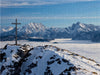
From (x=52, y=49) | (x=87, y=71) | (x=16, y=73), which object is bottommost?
(x=16, y=73)

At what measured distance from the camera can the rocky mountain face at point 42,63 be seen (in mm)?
22591

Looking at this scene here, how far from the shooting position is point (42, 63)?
25469 millimetres

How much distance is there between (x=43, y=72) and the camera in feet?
78.5

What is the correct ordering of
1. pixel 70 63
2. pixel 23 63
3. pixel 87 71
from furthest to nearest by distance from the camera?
pixel 23 63 < pixel 70 63 < pixel 87 71

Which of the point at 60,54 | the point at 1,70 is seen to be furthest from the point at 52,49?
the point at 1,70

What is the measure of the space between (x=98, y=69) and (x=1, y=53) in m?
16.8

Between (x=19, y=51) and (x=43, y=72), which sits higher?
(x=19, y=51)

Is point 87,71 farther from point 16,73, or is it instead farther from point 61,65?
point 16,73

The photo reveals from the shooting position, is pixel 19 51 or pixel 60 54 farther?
pixel 19 51

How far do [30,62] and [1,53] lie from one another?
5.89 m

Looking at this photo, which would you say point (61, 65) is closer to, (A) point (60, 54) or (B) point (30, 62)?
(A) point (60, 54)

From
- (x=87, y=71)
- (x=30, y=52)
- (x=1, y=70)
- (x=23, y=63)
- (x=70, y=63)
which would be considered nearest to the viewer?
(x=87, y=71)

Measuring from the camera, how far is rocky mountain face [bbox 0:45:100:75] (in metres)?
22.6

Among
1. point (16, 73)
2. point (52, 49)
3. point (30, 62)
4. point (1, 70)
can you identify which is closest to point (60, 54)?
point (52, 49)
